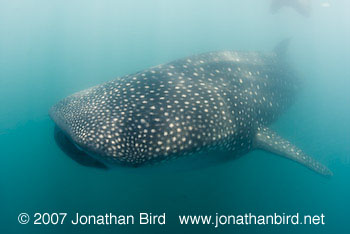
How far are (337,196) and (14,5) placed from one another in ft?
243

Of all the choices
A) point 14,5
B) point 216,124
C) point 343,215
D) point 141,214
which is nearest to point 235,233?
point 141,214

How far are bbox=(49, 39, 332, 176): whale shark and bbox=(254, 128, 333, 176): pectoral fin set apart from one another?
2 centimetres

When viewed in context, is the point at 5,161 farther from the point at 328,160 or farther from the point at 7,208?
the point at 328,160

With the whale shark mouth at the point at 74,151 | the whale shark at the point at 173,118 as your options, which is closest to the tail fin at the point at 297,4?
the whale shark at the point at 173,118

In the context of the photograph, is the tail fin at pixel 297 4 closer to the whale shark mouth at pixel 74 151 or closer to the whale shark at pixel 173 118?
the whale shark at pixel 173 118

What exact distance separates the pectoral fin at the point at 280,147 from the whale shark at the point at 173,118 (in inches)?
0.8

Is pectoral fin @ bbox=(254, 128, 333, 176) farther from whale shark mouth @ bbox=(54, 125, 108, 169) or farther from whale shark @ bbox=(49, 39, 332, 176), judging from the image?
whale shark mouth @ bbox=(54, 125, 108, 169)

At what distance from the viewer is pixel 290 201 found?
30.2ft

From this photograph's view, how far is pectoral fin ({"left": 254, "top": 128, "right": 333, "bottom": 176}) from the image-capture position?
15.1 ft

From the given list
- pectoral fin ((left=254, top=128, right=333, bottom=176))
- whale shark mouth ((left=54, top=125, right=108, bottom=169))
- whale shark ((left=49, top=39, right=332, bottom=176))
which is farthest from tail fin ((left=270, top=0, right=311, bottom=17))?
Result: whale shark mouth ((left=54, top=125, right=108, bottom=169))

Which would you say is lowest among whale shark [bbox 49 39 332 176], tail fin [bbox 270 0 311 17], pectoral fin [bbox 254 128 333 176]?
pectoral fin [bbox 254 128 333 176]

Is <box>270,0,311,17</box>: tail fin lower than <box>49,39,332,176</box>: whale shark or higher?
higher

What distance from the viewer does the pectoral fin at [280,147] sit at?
461 centimetres

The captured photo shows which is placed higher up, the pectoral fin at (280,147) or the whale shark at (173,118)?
the whale shark at (173,118)
